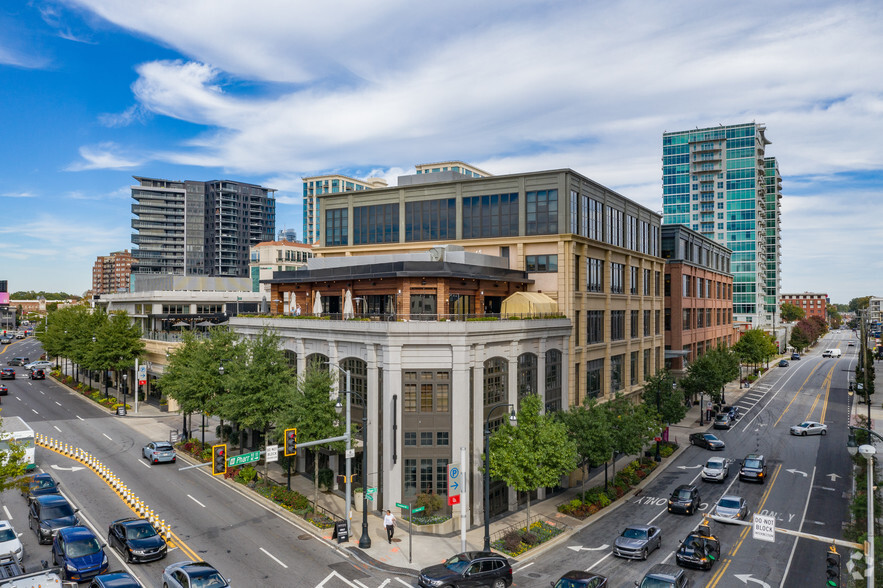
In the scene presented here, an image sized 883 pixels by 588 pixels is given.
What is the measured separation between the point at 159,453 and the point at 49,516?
1475cm

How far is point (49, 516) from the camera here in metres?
29.8

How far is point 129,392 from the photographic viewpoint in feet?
254

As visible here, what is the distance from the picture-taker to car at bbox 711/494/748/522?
114 ft

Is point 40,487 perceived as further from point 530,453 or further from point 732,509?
point 732,509

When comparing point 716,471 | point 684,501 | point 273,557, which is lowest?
point 716,471

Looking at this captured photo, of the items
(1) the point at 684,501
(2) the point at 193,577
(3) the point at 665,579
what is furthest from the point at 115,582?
(1) the point at 684,501

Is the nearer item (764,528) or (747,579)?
(764,528)

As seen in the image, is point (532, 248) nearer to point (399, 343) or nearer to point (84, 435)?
point (399, 343)

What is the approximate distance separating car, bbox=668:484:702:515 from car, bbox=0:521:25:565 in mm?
35141

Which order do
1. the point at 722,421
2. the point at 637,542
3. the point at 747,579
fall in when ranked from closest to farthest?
1. the point at 747,579
2. the point at 637,542
3. the point at 722,421

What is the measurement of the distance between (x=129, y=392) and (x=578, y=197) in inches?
2501

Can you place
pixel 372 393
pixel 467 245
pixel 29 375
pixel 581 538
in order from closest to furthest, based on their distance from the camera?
Answer: pixel 581 538 < pixel 372 393 < pixel 467 245 < pixel 29 375

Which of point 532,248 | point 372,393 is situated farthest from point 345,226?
point 372,393

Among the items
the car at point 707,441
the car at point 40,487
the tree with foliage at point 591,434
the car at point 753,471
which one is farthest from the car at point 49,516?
the car at point 707,441
